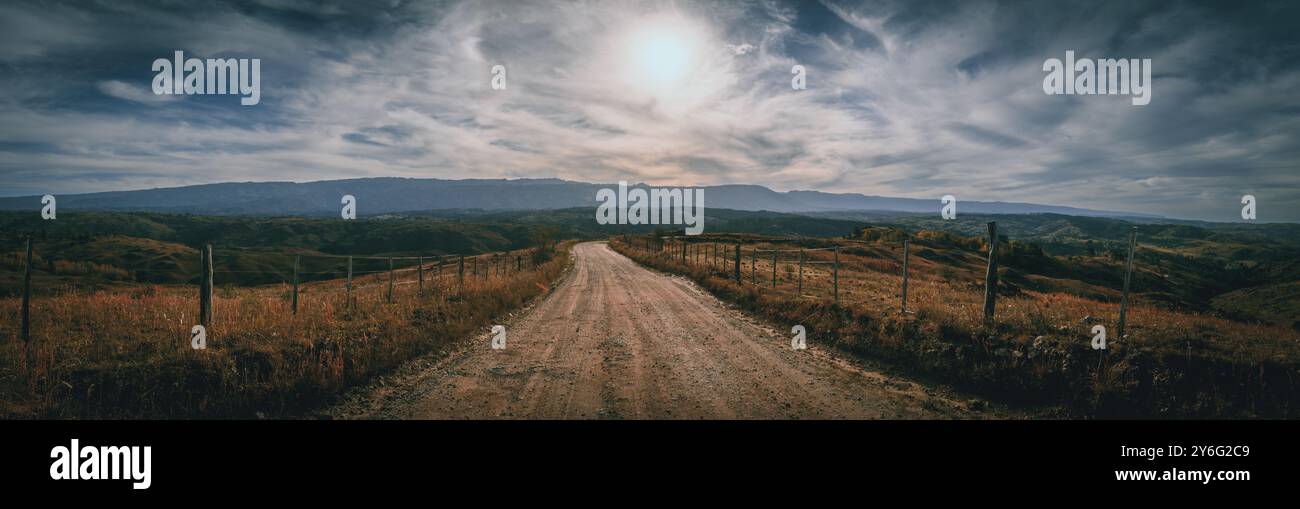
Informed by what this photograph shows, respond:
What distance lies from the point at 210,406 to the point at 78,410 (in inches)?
54.4

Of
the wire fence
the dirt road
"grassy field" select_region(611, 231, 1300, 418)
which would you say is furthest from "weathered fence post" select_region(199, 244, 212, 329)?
"grassy field" select_region(611, 231, 1300, 418)

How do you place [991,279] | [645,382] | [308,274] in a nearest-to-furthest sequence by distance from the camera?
[645,382]
[991,279]
[308,274]

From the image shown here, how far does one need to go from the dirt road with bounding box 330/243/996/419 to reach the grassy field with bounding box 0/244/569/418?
786 mm

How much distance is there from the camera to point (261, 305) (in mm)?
11828

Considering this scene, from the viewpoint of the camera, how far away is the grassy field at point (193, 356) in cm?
610

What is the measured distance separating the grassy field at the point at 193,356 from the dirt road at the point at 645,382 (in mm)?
786

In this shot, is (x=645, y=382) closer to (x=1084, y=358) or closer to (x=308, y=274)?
(x=1084, y=358)

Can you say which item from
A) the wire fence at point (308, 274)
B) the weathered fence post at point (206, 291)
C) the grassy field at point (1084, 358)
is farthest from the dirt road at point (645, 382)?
the weathered fence post at point (206, 291)

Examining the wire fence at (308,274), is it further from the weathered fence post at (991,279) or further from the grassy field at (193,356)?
the weathered fence post at (991,279)

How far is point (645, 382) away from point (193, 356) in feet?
21.9

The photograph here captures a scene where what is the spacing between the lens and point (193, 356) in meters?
6.81

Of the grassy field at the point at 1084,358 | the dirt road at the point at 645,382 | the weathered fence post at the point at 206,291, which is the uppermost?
the weathered fence post at the point at 206,291

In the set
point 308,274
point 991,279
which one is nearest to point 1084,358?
point 991,279
